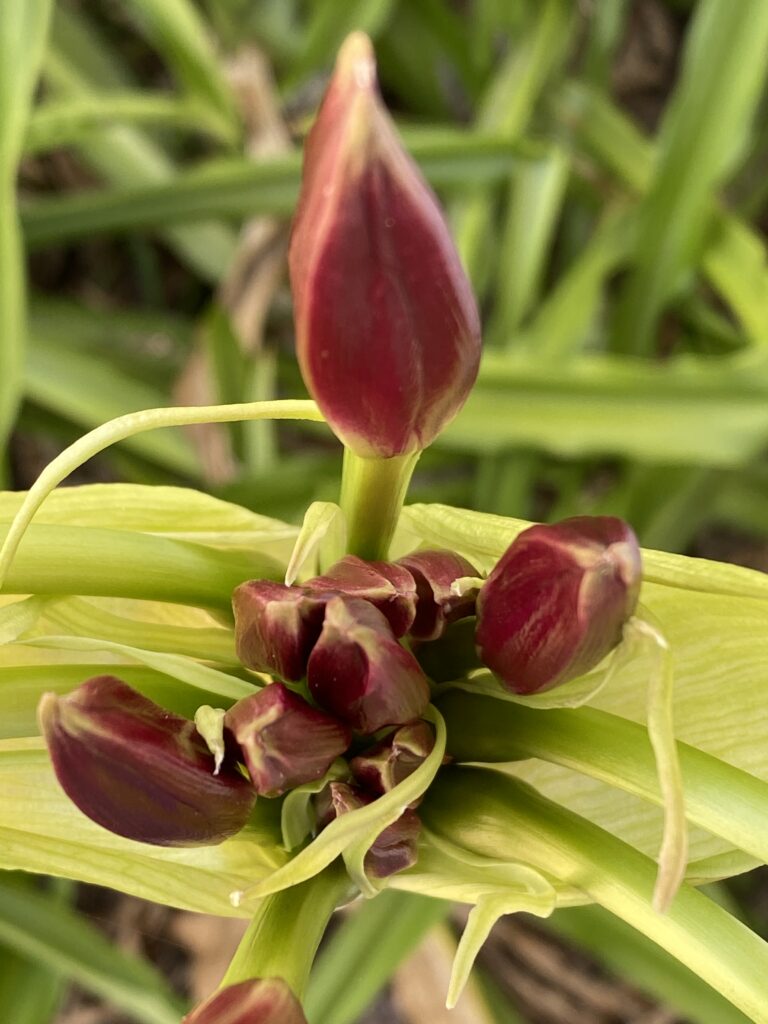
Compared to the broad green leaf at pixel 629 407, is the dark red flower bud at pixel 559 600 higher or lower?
higher

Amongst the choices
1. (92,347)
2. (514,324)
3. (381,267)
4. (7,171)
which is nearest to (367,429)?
(381,267)

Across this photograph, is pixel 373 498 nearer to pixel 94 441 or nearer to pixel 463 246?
pixel 94 441

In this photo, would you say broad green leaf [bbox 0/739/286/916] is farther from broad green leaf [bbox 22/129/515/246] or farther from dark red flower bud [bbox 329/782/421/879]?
broad green leaf [bbox 22/129/515/246]

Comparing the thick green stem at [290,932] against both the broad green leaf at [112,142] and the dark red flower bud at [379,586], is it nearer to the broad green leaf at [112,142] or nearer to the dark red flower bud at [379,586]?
the dark red flower bud at [379,586]

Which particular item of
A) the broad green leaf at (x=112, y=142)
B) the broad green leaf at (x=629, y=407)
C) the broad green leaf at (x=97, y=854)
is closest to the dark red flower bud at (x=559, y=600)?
the broad green leaf at (x=97, y=854)

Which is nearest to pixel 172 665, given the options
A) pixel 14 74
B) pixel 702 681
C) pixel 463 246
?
pixel 702 681

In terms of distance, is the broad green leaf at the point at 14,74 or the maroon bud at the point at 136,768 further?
the broad green leaf at the point at 14,74

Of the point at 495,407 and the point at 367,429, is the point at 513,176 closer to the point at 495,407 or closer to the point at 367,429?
the point at 495,407

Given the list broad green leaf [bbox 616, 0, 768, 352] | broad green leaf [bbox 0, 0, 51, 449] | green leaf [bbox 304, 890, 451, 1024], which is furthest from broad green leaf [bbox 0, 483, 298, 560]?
broad green leaf [bbox 616, 0, 768, 352]
